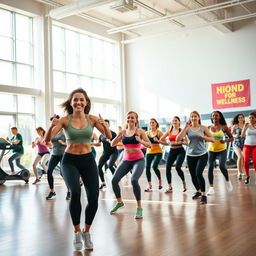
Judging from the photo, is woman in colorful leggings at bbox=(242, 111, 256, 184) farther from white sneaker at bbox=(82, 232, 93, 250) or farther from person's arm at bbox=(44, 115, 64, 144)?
person's arm at bbox=(44, 115, 64, 144)

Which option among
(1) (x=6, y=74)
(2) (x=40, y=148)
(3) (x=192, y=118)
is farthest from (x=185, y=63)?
(3) (x=192, y=118)

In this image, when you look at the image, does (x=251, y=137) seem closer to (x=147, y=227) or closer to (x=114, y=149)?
(x=114, y=149)

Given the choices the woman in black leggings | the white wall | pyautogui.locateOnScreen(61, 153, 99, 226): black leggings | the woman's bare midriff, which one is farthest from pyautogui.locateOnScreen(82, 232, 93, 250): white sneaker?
the white wall

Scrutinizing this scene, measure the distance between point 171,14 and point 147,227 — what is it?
12149mm

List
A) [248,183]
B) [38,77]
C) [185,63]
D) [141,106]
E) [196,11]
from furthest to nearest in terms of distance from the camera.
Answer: [141,106] < [185,63] < [38,77] < [196,11] < [248,183]

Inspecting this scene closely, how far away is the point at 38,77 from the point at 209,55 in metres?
6.68

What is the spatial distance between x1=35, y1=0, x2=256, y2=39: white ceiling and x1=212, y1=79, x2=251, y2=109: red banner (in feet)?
6.81

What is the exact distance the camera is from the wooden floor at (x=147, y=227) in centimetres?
344

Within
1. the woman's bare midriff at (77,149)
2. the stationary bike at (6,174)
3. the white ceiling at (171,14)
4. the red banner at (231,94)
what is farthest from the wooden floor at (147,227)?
the red banner at (231,94)

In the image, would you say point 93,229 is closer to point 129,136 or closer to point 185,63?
point 129,136

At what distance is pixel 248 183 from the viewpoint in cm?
830

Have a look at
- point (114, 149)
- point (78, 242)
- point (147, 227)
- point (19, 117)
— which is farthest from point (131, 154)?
point (19, 117)

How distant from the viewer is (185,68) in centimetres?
1630

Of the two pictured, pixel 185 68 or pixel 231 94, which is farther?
pixel 185 68
